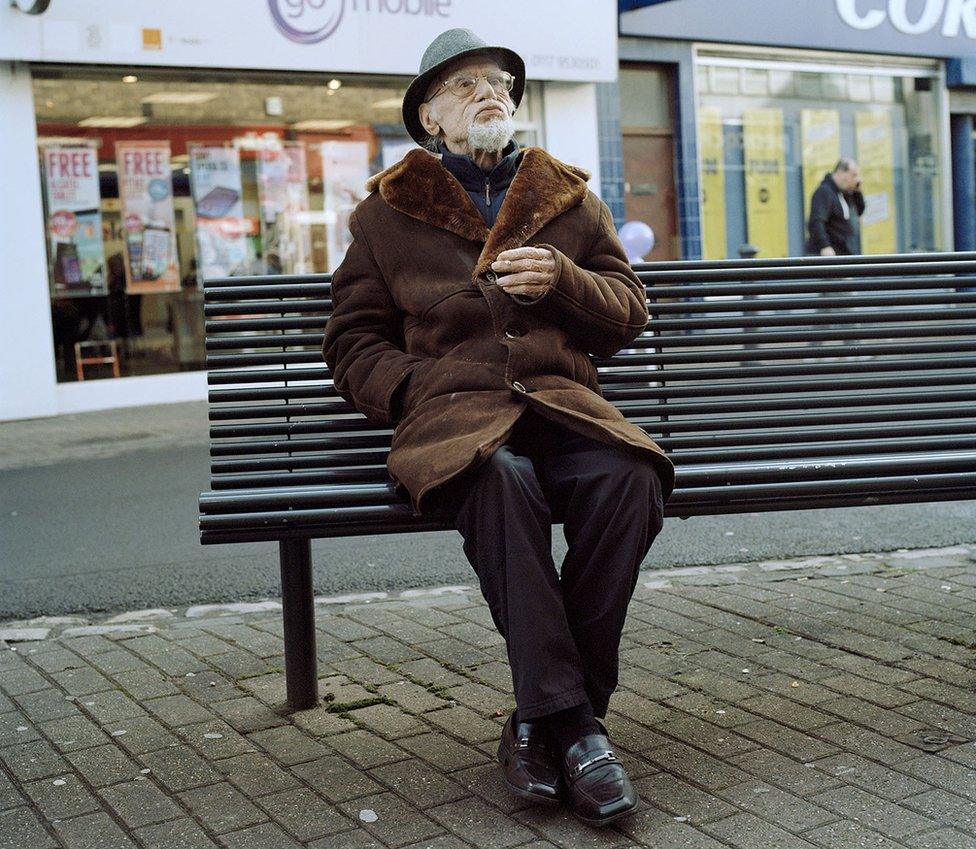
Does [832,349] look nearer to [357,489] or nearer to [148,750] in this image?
[357,489]

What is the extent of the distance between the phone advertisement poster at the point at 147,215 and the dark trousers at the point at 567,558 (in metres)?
10.4

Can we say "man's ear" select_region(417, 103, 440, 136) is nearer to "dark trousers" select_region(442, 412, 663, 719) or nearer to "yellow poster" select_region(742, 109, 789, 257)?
"dark trousers" select_region(442, 412, 663, 719)

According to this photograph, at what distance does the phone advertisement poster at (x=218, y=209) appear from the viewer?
13219 millimetres

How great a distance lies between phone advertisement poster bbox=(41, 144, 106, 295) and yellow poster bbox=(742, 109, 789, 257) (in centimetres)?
780

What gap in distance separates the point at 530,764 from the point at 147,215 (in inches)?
426

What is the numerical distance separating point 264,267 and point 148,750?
34.7 feet

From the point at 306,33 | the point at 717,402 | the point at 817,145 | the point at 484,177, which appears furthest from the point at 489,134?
the point at 817,145

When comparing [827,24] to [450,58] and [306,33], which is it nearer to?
[306,33]

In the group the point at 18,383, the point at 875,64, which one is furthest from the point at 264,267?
the point at 875,64

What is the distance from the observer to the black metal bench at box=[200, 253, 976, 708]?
360 centimetres

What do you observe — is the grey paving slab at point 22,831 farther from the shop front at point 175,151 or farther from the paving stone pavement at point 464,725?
the shop front at point 175,151

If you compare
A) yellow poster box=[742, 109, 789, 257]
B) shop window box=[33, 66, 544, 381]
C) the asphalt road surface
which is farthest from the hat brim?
→ yellow poster box=[742, 109, 789, 257]

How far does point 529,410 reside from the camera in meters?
3.35

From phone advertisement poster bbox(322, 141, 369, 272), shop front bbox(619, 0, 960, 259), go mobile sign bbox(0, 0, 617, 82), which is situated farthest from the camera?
shop front bbox(619, 0, 960, 259)
